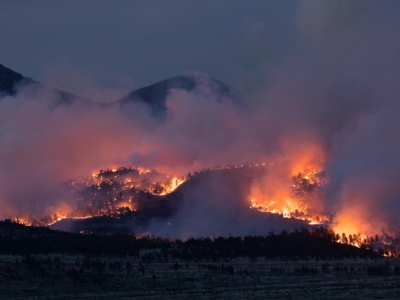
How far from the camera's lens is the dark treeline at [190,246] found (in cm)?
11431

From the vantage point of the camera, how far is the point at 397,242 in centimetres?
12850

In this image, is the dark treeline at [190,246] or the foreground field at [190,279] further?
the dark treeline at [190,246]

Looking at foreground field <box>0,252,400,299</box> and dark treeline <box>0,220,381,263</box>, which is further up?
dark treeline <box>0,220,381,263</box>

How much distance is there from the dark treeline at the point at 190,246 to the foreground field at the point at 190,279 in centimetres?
443

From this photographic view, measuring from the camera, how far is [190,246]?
409 ft

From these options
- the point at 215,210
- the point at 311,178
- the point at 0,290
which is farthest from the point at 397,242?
the point at 0,290

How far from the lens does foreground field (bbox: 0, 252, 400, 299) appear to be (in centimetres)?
8012

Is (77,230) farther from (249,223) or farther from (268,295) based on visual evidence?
(268,295)

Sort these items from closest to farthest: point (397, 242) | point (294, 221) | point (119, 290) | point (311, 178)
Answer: point (119, 290)
point (397, 242)
point (294, 221)
point (311, 178)

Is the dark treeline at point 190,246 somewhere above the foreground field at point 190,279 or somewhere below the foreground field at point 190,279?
above

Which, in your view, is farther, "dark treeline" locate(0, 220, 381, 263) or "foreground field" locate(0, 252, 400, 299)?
"dark treeline" locate(0, 220, 381, 263)

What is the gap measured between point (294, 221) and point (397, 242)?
75.0ft

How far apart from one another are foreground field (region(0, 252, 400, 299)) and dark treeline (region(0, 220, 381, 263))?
14.5 feet

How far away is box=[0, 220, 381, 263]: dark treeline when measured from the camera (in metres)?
114
